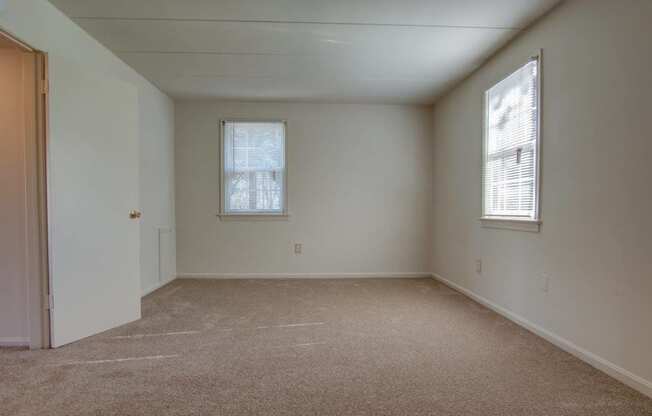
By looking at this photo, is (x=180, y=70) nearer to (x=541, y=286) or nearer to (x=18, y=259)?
(x=18, y=259)

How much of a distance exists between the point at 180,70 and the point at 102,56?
68 centimetres

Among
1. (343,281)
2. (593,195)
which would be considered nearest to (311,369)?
(593,195)

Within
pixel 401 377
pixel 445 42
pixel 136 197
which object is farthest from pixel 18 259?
pixel 445 42

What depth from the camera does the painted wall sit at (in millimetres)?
2301

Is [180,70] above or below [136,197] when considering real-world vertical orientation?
above

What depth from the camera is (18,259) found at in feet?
7.55

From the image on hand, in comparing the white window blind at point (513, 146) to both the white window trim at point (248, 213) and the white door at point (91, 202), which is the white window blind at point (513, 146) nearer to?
the white window trim at point (248, 213)

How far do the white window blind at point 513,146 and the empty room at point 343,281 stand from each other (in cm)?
2

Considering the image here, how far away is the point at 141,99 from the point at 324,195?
91.7 inches

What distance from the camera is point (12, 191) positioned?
2.31 metres

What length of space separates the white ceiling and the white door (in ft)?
1.60

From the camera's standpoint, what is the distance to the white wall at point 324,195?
4.55 meters

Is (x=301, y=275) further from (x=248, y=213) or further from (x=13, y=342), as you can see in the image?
(x=13, y=342)

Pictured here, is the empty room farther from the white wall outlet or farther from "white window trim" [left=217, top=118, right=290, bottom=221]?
"white window trim" [left=217, top=118, right=290, bottom=221]
